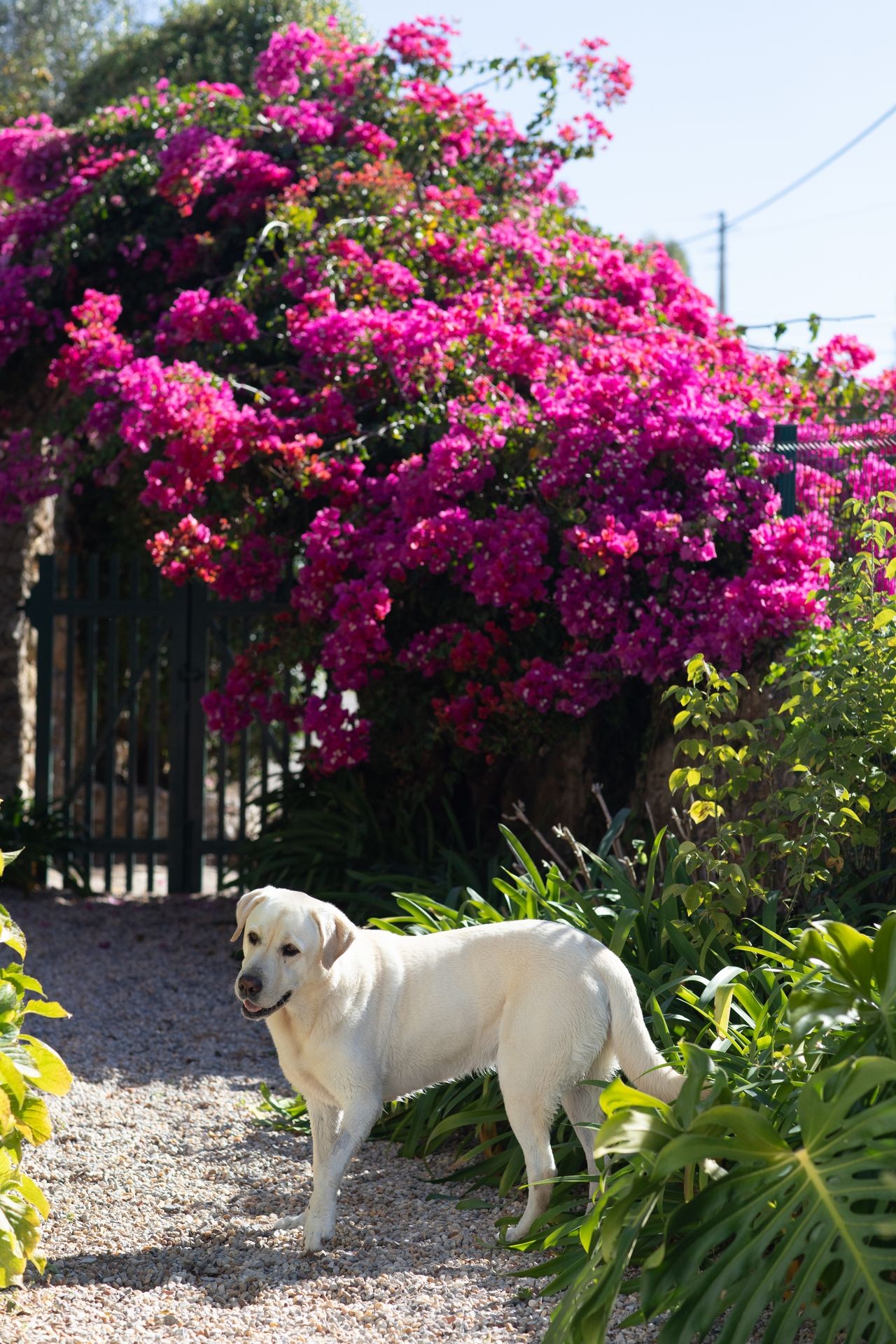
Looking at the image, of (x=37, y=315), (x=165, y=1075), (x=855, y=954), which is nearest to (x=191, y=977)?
(x=165, y=1075)

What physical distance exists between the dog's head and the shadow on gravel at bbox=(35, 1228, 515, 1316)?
62 cm

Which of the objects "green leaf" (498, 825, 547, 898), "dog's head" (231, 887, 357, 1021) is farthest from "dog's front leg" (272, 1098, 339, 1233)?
"green leaf" (498, 825, 547, 898)

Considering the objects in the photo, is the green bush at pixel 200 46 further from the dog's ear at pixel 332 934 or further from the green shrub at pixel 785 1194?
the green shrub at pixel 785 1194

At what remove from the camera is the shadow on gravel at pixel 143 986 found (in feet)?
18.2

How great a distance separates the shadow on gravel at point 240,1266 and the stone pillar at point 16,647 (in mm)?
6486

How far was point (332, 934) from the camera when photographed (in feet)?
11.5

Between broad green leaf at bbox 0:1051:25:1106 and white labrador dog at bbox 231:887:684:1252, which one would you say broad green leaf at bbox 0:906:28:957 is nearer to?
broad green leaf at bbox 0:1051:25:1106

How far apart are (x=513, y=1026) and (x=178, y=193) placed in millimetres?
6148

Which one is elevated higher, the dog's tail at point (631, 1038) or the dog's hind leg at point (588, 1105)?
the dog's tail at point (631, 1038)

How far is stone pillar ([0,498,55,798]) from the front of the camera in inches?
377

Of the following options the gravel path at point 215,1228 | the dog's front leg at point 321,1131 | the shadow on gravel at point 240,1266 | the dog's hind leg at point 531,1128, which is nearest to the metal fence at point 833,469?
the dog's hind leg at point 531,1128

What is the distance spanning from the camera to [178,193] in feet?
26.5

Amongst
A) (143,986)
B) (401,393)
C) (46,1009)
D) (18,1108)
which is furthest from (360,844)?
(18,1108)

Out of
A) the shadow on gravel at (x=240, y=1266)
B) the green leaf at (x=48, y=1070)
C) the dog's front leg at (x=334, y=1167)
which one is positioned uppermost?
the green leaf at (x=48, y=1070)
